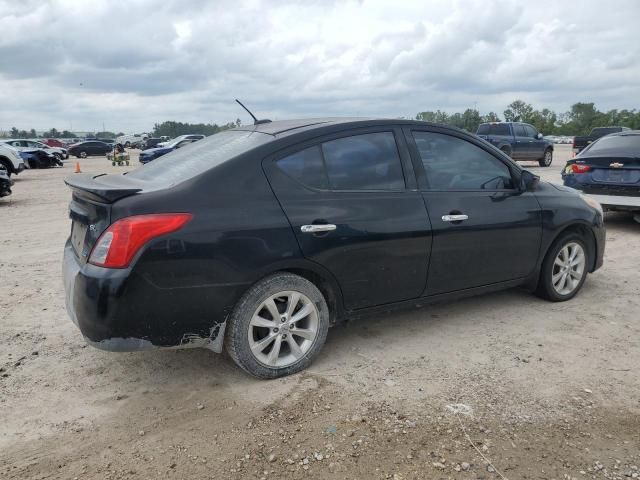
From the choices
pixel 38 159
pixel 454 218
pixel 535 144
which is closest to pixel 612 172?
pixel 454 218

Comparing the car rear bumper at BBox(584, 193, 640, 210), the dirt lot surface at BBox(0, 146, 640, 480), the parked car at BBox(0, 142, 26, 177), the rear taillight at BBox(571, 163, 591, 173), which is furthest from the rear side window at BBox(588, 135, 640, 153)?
the parked car at BBox(0, 142, 26, 177)

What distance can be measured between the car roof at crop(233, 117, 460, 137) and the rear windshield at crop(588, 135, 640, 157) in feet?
17.3

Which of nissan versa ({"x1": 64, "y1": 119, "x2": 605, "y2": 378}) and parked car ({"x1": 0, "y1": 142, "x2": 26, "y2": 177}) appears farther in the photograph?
parked car ({"x1": 0, "y1": 142, "x2": 26, "y2": 177})

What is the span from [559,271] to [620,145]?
4.68 metres

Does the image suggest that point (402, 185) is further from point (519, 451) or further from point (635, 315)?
point (635, 315)

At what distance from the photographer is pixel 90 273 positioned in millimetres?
2957

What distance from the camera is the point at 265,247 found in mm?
3180

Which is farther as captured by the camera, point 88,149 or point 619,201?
point 88,149

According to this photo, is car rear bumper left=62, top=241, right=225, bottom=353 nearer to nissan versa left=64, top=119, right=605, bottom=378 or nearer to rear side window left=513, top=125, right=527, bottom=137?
nissan versa left=64, top=119, right=605, bottom=378

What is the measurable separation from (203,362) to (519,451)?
6.86 ft

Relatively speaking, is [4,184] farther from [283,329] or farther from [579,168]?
[579,168]

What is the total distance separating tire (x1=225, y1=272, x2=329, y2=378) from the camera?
3.22 metres

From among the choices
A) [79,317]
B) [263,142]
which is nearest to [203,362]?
[79,317]

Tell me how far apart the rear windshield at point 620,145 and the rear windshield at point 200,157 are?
6.59m
